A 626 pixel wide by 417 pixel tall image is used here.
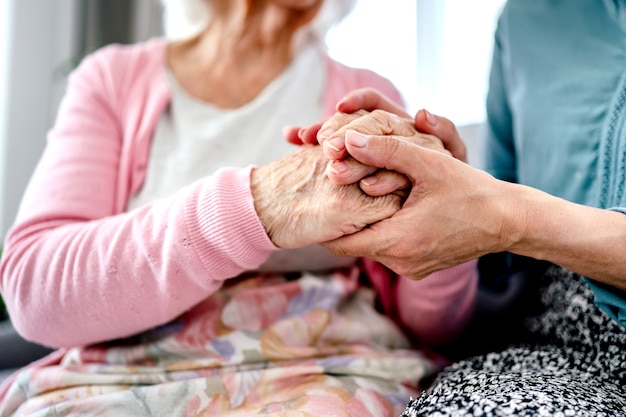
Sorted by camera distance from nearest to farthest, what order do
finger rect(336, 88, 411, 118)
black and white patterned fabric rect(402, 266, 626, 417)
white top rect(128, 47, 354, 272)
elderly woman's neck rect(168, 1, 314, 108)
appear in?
1. black and white patterned fabric rect(402, 266, 626, 417)
2. finger rect(336, 88, 411, 118)
3. white top rect(128, 47, 354, 272)
4. elderly woman's neck rect(168, 1, 314, 108)

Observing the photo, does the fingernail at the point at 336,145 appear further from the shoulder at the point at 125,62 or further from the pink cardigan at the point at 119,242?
the shoulder at the point at 125,62

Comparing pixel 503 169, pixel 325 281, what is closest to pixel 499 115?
pixel 503 169

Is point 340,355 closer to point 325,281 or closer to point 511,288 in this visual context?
point 325,281

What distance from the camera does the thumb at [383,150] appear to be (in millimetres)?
693

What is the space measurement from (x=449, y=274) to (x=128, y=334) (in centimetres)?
51

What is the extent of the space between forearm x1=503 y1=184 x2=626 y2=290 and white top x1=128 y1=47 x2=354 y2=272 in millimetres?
341

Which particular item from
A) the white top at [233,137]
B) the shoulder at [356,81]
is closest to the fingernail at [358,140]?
the white top at [233,137]

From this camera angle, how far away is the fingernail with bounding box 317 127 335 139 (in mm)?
758

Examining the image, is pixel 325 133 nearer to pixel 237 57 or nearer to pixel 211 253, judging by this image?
pixel 211 253

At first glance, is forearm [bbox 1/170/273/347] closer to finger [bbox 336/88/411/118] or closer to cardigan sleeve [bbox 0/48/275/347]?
cardigan sleeve [bbox 0/48/275/347]

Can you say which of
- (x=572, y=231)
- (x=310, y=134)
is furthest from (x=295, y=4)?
(x=572, y=231)

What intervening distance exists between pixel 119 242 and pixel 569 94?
0.71 metres

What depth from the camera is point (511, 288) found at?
3.63 ft

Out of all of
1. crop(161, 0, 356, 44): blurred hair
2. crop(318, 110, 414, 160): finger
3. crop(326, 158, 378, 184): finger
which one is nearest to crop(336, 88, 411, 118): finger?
crop(318, 110, 414, 160): finger
